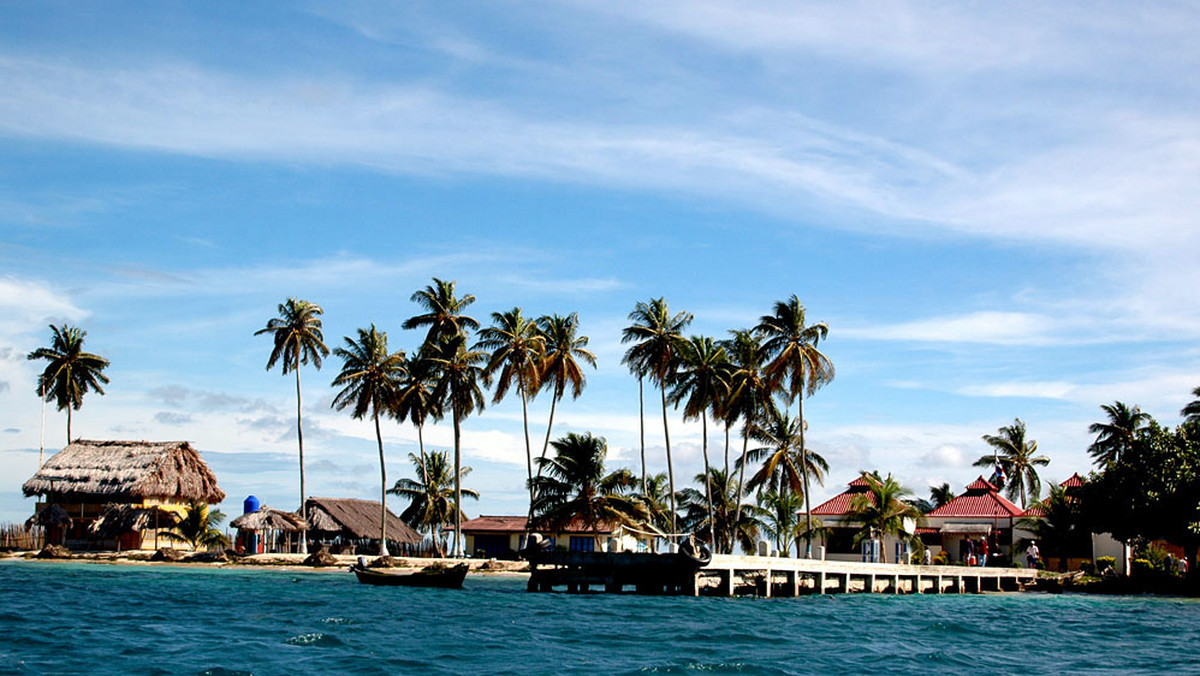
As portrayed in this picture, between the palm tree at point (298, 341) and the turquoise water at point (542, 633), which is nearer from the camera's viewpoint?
the turquoise water at point (542, 633)

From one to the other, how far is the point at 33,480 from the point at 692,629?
58325 mm

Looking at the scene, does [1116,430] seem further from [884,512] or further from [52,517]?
[52,517]

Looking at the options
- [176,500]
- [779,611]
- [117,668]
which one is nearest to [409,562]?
[176,500]

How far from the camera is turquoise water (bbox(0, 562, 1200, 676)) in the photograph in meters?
23.8

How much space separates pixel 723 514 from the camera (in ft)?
243

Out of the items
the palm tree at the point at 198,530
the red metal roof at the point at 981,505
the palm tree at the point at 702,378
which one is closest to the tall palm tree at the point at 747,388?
the palm tree at the point at 702,378

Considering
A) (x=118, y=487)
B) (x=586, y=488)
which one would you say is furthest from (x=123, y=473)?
(x=586, y=488)

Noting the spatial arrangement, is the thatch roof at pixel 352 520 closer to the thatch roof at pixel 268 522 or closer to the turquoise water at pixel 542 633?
the thatch roof at pixel 268 522

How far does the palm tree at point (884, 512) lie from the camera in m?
66.1

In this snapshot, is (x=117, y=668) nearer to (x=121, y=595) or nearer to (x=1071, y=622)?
(x=121, y=595)

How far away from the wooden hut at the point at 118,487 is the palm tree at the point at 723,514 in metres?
32.5

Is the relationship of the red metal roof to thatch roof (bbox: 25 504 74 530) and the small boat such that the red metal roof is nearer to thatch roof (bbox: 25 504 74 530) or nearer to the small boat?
the small boat

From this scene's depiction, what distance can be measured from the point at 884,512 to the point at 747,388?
10539 millimetres

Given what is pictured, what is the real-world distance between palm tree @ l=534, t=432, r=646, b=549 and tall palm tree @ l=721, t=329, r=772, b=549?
841 centimetres
